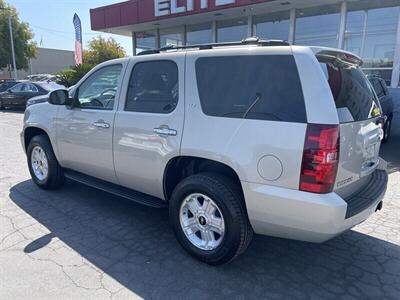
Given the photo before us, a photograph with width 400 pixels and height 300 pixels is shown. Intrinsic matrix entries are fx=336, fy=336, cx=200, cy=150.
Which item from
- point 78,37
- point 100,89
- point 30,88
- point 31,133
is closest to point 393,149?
point 100,89

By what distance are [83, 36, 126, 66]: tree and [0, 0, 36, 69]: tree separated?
6752 millimetres

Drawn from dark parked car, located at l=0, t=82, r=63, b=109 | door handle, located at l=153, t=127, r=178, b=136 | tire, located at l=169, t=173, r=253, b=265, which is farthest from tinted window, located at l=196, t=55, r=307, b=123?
dark parked car, located at l=0, t=82, r=63, b=109

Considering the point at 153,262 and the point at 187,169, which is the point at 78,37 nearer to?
the point at 187,169

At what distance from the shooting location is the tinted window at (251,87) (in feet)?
8.53

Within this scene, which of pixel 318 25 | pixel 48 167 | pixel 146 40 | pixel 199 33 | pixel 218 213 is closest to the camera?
pixel 218 213

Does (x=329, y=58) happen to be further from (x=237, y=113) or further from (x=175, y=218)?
(x=175, y=218)

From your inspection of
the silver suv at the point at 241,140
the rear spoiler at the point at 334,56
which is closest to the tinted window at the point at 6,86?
the silver suv at the point at 241,140

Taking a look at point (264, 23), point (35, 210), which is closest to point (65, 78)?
point (264, 23)

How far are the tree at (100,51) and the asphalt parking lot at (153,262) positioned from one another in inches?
1015

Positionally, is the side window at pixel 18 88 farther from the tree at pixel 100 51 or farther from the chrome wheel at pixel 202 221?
the chrome wheel at pixel 202 221

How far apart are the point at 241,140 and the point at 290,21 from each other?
12595mm

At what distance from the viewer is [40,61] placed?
57.7m

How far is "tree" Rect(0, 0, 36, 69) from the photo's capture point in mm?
34219

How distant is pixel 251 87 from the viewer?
281 centimetres
